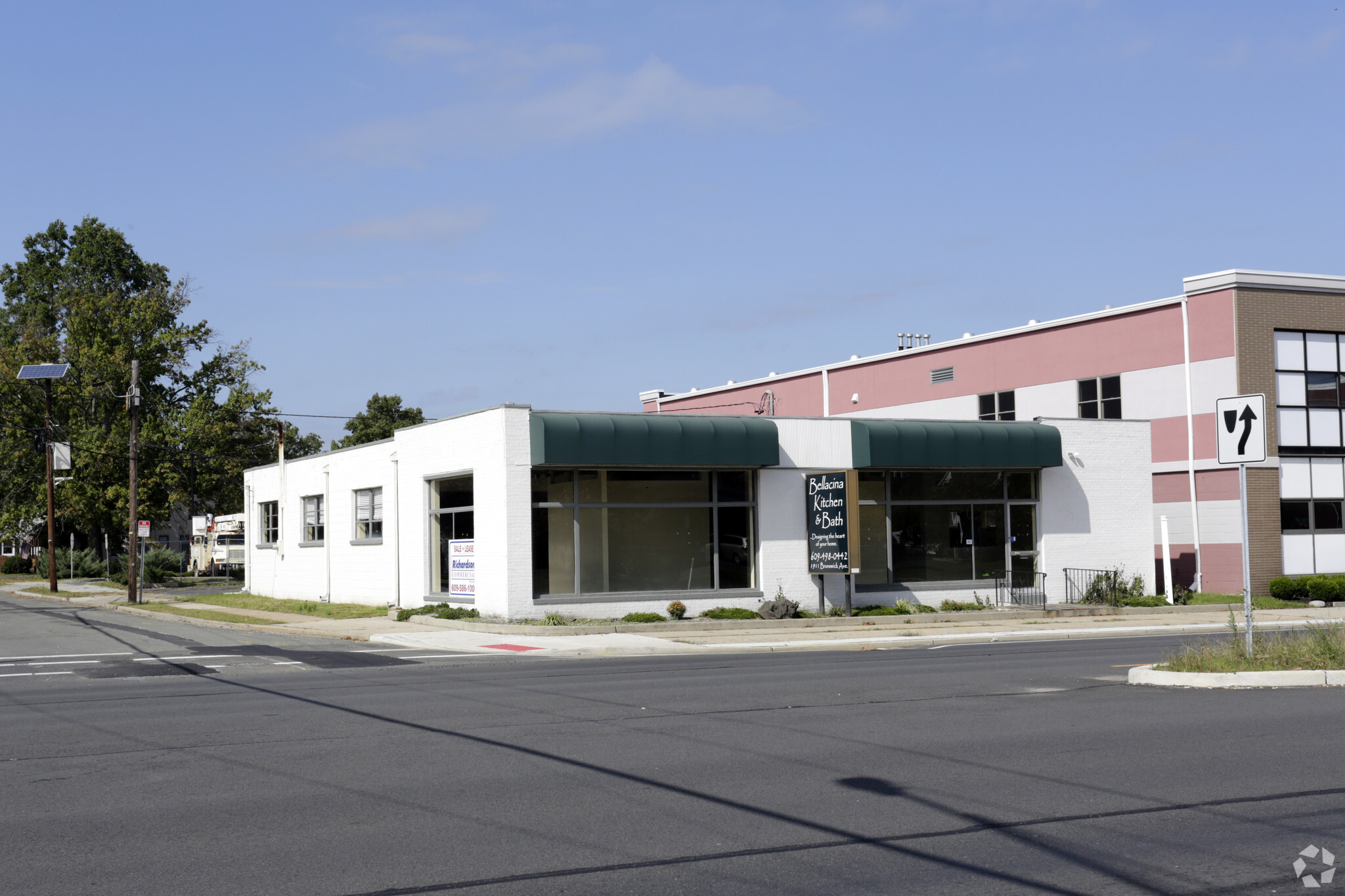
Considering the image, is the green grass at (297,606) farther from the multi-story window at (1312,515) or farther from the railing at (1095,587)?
the multi-story window at (1312,515)

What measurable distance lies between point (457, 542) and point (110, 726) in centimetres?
1597

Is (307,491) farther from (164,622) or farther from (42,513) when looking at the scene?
(42,513)

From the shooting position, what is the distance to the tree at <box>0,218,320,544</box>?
5572 centimetres

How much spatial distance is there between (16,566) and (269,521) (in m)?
37.0

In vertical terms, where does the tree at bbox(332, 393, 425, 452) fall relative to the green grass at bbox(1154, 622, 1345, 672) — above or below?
above

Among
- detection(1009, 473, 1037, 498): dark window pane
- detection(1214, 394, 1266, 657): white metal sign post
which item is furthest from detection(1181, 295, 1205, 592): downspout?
detection(1214, 394, 1266, 657): white metal sign post

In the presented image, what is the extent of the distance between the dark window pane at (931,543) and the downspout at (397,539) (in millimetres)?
12726

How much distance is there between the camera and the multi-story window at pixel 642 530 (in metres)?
26.6

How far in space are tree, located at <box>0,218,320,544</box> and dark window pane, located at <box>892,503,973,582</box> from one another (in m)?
38.0

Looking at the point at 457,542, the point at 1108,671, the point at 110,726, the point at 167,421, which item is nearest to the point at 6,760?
the point at 110,726

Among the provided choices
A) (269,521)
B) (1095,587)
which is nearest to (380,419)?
(269,521)

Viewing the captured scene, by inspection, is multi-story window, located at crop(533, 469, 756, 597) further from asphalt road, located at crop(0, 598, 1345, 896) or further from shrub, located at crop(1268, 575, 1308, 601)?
shrub, located at crop(1268, 575, 1308, 601)

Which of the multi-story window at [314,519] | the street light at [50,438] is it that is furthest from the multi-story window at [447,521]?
Result: the street light at [50,438]

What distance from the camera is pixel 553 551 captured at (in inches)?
1046
